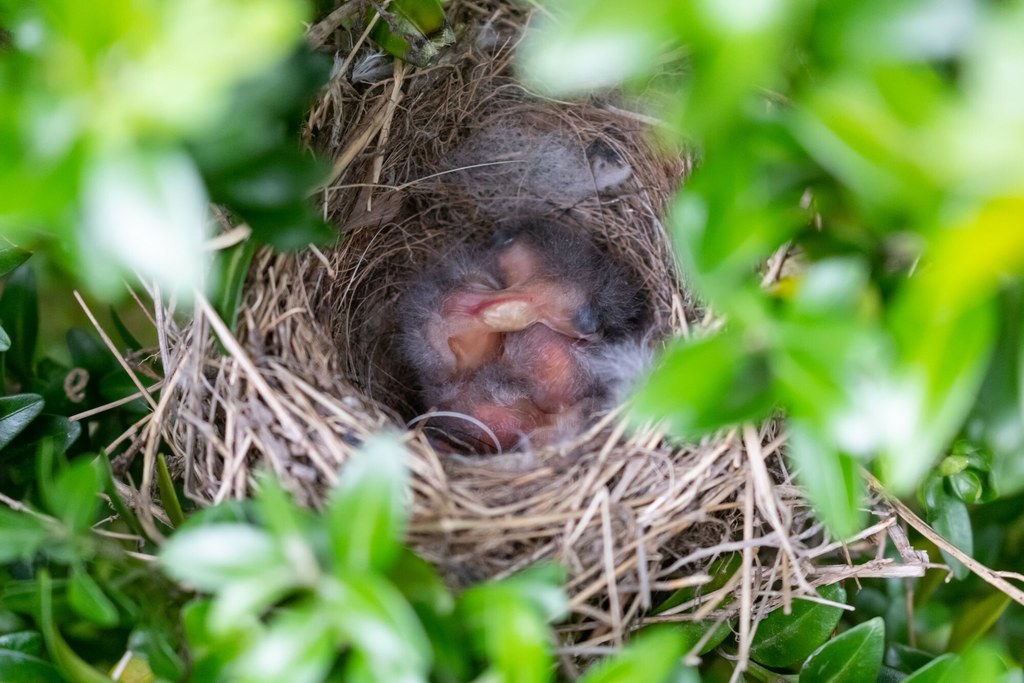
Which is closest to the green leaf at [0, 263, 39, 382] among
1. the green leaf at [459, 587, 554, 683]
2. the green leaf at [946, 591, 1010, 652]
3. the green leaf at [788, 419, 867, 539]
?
the green leaf at [459, 587, 554, 683]

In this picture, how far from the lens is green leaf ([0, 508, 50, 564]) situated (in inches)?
27.0

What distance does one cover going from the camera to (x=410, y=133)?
1.28 meters

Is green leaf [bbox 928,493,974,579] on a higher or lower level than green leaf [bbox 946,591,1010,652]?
higher

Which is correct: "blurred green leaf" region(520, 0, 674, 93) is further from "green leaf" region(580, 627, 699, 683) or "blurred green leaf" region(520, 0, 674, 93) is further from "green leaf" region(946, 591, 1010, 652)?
"green leaf" region(946, 591, 1010, 652)

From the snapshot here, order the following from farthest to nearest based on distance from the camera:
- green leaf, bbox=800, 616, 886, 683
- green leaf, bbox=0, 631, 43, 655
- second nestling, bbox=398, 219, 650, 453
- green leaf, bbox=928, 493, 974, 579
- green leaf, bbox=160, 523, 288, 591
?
second nestling, bbox=398, 219, 650, 453
green leaf, bbox=928, 493, 974, 579
green leaf, bbox=800, 616, 886, 683
green leaf, bbox=0, 631, 43, 655
green leaf, bbox=160, 523, 288, 591

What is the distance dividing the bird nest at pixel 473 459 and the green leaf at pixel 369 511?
24 cm

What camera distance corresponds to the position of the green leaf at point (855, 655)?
892 mm

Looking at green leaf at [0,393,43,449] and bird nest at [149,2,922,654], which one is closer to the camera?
bird nest at [149,2,922,654]

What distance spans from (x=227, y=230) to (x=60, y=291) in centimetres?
88

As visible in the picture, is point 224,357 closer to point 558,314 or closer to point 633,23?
point 633,23

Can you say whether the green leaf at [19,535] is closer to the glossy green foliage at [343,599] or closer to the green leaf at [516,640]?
the glossy green foliage at [343,599]

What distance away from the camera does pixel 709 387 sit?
569mm

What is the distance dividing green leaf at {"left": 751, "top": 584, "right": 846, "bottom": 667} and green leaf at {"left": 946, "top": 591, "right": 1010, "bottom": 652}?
351 mm

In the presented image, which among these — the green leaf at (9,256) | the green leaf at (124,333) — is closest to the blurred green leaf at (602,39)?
the green leaf at (9,256)
